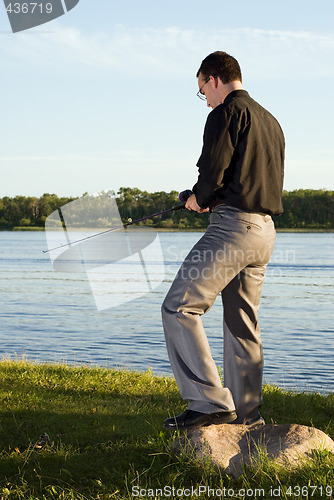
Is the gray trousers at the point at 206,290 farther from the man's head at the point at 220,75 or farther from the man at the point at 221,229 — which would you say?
the man's head at the point at 220,75

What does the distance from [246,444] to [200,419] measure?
32cm

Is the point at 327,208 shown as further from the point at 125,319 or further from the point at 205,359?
the point at 205,359

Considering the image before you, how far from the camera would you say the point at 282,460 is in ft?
12.4

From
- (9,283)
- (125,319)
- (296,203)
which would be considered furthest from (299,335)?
(296,203)

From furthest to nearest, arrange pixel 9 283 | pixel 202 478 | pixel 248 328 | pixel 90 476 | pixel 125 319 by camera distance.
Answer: pixel 9 283 → pixel 125 319 → pixel 248 328 → pixel 90 476 → pixel 202 478

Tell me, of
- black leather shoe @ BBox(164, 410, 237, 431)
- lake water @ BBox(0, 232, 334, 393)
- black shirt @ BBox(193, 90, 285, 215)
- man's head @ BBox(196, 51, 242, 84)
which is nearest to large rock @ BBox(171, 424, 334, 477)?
black leather shoe @ BBox(164, 410, 237, 431)

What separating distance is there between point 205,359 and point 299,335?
1371cm

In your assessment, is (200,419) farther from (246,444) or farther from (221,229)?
(221,229)

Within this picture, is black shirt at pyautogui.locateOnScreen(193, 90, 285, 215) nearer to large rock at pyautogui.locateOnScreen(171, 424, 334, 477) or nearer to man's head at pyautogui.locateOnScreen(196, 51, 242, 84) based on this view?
man's head at pyautogui.locateOnScreen(196, 51, 242, 84)

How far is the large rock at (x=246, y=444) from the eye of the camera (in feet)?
12.5

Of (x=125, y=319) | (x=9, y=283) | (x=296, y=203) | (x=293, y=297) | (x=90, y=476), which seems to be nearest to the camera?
(x=90, y=476)

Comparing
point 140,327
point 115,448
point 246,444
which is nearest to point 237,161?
point 246,444

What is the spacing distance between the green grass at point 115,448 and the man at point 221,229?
0.39 meters

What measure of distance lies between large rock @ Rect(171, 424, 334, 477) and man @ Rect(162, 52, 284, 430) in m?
0.10
